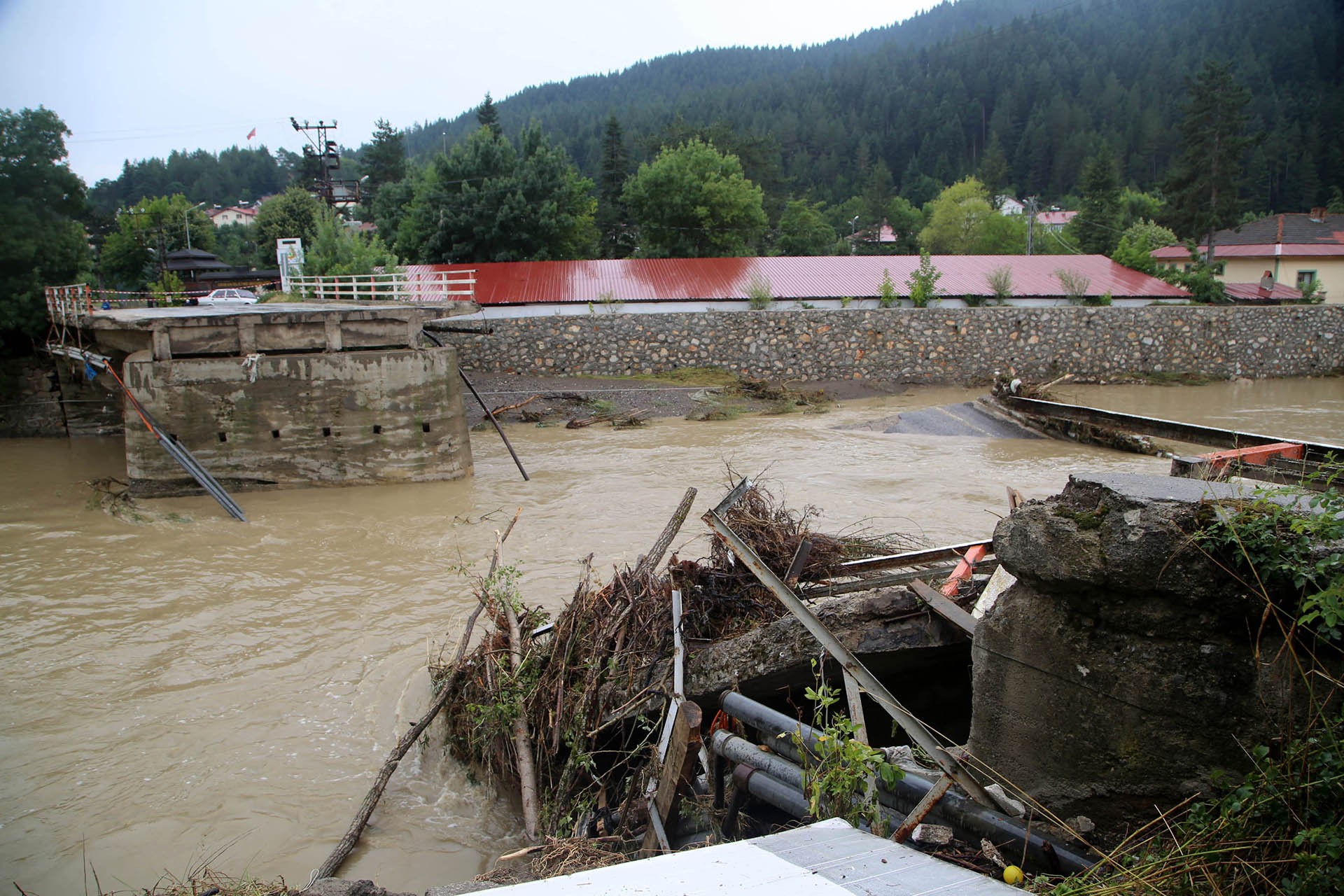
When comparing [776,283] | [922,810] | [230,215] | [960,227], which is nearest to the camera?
[922,810]

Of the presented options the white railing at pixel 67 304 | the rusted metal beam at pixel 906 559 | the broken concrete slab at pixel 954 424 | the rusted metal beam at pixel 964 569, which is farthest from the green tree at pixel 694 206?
the rusted metal beam at pixel 964 569

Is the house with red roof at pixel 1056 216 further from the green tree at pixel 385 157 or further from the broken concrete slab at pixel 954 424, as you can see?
the broken concrete slab at pixel 954 424

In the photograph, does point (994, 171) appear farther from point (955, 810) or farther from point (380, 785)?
point (955, 810)

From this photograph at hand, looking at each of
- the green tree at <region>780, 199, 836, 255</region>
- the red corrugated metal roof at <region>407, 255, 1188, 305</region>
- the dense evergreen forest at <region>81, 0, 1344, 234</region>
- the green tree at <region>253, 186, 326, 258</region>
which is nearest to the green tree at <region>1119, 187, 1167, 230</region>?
the dense evergreen forest at <region>81, 0, 1344, 234</region>

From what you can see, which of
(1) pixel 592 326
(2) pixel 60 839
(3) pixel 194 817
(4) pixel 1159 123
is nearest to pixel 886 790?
(3) pixel 194 817

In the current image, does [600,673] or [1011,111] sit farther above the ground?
[1011,111]

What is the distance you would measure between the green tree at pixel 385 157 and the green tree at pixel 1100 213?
60.1 metres

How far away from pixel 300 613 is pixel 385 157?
274 ft

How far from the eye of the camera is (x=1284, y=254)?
46.4m

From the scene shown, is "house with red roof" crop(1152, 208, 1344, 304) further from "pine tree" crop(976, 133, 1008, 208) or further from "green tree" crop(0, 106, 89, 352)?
"green tree" crop(0, 106, 89, 352)

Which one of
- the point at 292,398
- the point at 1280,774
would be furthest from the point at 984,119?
the point at 1280,774

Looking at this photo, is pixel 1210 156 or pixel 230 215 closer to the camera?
pixel 1210 156

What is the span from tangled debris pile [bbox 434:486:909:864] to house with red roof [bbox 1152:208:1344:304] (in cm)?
4593

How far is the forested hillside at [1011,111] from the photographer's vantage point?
66250 millimetres
